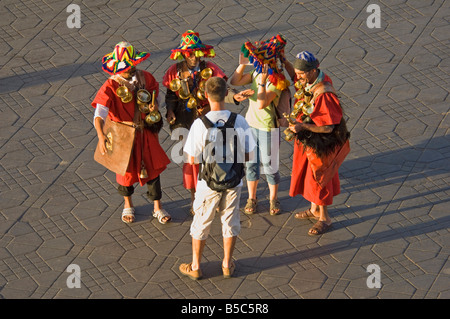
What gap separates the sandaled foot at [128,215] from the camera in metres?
9.61

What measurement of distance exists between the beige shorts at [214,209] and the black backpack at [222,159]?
0.37 ft

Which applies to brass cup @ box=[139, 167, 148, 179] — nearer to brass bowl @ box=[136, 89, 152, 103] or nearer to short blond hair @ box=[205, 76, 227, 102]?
brass bowl @ box=[136, 89, 152, 103]

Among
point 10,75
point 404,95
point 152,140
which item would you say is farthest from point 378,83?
point 10,75

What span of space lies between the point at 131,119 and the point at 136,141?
24cm

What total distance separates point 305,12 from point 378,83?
7.04 ft

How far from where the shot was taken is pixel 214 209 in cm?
848

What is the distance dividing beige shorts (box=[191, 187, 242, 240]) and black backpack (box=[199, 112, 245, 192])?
0.11 metres

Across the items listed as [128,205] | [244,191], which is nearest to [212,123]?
[128,205]

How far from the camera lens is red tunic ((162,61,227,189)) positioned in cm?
920

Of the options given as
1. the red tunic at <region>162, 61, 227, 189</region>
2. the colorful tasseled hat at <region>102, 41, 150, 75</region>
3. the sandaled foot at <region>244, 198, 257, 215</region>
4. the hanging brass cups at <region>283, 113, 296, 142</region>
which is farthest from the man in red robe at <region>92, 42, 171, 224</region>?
the hanging brass cups at <region>283, 113, 296, 142</region>

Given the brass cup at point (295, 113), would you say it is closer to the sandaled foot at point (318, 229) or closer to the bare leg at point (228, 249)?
the sandaled foot at point (318, 229)

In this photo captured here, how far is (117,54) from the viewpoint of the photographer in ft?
29.3

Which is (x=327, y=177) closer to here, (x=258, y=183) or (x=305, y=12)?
(x=258, y=183)

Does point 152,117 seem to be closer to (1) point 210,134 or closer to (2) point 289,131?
(1) point 210,134
